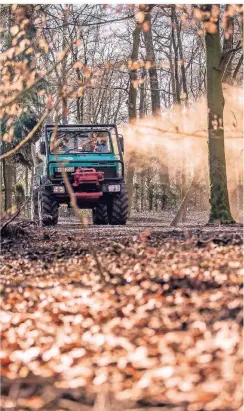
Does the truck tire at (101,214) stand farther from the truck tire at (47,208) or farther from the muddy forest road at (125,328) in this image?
the muddy forest road at (125,328)

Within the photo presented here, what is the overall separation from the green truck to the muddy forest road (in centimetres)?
585

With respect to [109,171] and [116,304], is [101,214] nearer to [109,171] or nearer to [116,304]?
[109,171]

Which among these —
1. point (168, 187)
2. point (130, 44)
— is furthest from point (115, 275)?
point (168, 187)

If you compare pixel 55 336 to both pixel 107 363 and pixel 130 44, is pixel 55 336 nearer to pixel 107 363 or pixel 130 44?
pixel 107 363

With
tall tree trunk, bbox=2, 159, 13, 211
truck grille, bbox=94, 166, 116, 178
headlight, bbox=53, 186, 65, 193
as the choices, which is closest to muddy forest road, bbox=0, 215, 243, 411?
headlight, bbox=53, 186, 65, 193

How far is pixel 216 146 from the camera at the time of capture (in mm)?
12383

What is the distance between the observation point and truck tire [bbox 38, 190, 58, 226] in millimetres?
14555

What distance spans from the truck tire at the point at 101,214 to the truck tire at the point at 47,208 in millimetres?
1006

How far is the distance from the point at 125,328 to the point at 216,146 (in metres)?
8.21

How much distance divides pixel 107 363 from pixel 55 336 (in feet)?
2.86

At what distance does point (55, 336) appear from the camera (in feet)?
15.1

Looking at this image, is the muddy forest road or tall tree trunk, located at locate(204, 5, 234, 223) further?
tall tree trunk, located at locate(204, 5, 234, 223)

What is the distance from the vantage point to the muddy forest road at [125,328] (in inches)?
129

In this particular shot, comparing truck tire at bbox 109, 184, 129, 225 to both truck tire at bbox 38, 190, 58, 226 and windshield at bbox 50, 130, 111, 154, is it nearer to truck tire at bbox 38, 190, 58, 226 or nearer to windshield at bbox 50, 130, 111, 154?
windshield at bbox 50, 130, 111, 154
